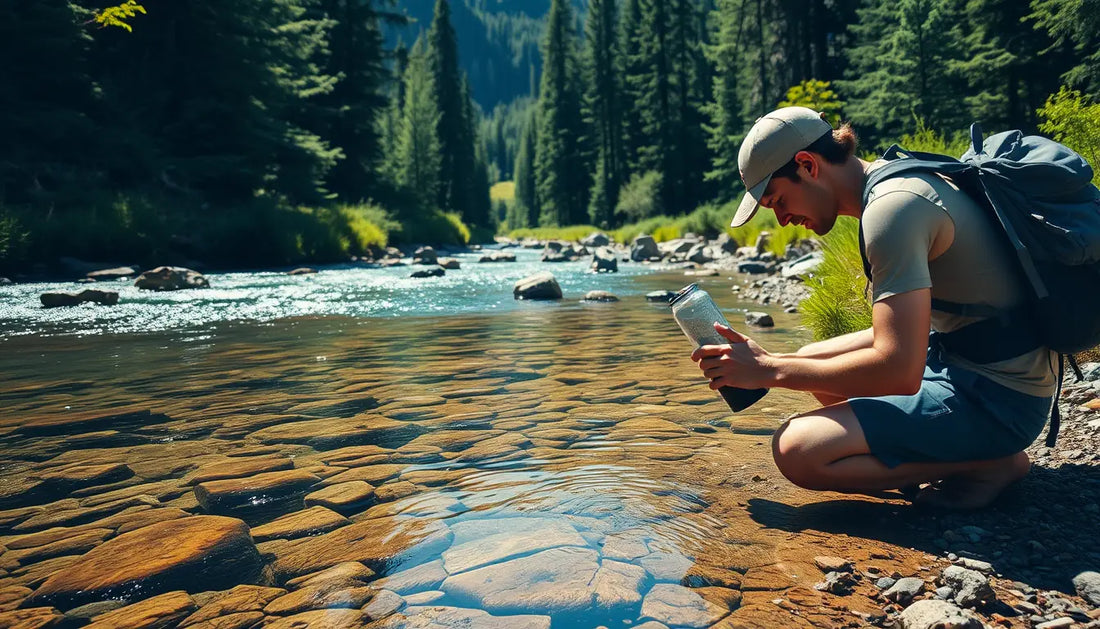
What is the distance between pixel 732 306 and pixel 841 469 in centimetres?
722

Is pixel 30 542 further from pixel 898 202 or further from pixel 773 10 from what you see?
pixel 773 10

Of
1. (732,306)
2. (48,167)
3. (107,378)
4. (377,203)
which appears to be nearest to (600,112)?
(377,203)

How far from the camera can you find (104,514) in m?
2.96

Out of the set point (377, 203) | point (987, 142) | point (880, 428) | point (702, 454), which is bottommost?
point (702, 454)

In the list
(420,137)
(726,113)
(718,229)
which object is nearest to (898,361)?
(718,229)

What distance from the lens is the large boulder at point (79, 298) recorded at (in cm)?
1055

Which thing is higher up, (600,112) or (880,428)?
(600,112)

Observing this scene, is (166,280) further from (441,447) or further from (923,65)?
(923,65)

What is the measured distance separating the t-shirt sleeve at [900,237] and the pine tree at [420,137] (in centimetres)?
4599

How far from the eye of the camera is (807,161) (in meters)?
2.44

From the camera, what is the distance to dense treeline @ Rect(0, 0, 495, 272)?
54.5 feet

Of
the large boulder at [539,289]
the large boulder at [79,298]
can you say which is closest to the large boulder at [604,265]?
the large boulder at [539,289]

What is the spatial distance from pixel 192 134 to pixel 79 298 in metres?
12.6

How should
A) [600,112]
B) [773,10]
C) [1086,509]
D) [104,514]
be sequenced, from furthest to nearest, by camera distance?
[600,112] < [773,10] < [104,514] < [1086,509]
